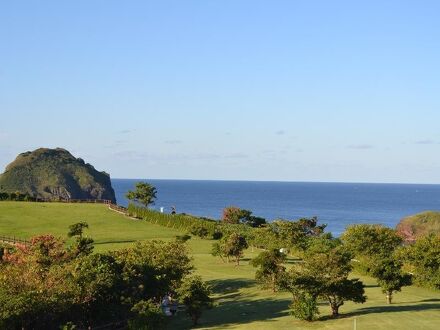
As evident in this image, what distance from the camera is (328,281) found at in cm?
3625

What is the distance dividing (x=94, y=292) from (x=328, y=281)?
15826mm

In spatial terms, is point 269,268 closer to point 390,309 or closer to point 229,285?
point 229,285

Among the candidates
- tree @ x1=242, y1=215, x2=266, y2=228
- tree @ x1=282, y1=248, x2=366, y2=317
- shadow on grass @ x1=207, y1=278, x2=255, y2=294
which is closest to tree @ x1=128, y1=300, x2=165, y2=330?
tree @ x1=282, y1=248, x2=366, y2=317

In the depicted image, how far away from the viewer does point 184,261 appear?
47.6m

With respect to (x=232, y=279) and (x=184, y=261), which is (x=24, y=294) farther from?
(x=232, y=279)

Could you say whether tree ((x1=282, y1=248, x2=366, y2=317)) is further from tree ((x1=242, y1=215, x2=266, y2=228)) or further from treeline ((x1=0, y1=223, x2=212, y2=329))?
tree ((x1=242, y1=215, x2=266, y2=228))

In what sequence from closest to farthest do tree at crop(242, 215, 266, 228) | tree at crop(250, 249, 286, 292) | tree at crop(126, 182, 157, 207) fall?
tree at crop(250, 249, 286, 292) → tree at crop(242, 215, 266, 228) → tree at crop(126, 182, 157, 207)

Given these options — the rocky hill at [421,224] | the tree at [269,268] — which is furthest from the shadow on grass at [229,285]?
the rocky hill at [421,224]

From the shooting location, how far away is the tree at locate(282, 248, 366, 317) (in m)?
36.5

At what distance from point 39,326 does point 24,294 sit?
249 centimetres

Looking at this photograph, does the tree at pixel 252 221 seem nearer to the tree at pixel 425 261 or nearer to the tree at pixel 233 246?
the tree at pixel 233 246

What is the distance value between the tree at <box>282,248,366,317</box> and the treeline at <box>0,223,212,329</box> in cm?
709

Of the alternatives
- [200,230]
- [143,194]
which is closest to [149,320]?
[200,230]

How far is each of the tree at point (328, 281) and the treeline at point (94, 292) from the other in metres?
7.09
